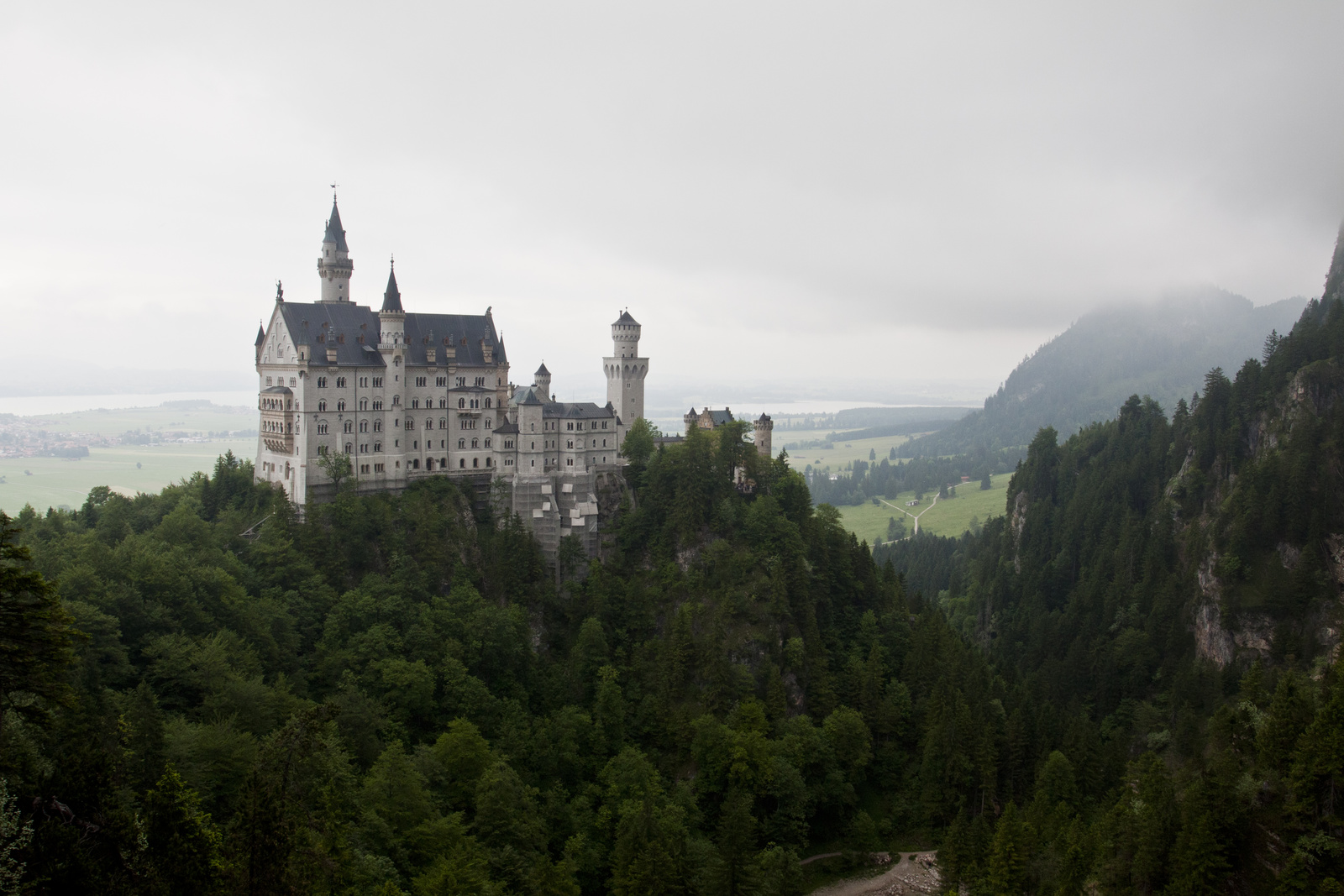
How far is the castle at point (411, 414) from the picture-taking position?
8231 centimetres

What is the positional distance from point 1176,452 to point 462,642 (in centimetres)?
11551

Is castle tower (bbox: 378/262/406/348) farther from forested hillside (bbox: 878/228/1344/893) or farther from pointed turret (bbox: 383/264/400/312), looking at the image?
forested hillside (bbox: 878/228/1344/893)

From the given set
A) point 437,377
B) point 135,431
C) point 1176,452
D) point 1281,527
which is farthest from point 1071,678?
point 135,431

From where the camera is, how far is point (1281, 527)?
108000 mm

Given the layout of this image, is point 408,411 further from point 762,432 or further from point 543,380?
point 762,432

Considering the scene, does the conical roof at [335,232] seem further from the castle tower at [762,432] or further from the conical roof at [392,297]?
the castle tower at [762,432]

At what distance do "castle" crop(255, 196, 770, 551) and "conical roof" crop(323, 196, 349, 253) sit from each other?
0.11 m

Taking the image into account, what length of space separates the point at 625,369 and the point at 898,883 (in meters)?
53.9

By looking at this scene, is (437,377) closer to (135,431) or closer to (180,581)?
(180,581)

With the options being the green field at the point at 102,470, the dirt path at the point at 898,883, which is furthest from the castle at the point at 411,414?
the dirt path at the point at 898,883

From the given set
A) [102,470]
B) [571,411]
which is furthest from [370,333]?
[102,470]

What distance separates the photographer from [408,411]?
289 feet

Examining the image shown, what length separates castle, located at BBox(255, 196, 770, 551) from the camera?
82312 millimetres

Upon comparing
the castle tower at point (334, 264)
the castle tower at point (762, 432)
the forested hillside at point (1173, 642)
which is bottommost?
the forested hillside at point (1173, 642)
